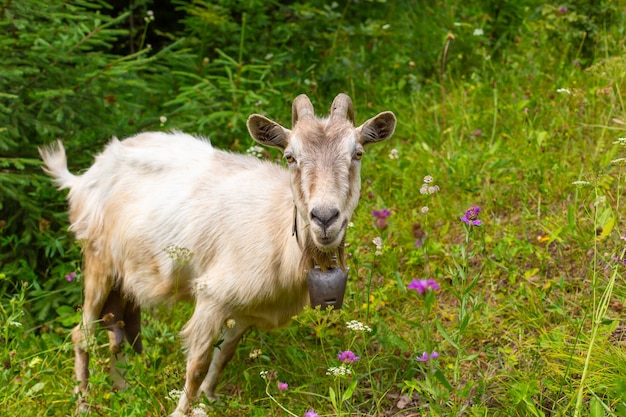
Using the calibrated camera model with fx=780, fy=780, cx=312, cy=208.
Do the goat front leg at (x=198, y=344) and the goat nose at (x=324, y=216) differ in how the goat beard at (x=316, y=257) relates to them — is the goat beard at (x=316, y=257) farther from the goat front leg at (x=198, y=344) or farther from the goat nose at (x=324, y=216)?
the goat front leg at (x=198, y=344)

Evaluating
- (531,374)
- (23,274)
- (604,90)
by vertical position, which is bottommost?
(23,274)

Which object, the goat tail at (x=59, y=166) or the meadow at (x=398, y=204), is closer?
the meadow at (x=398, y=204)

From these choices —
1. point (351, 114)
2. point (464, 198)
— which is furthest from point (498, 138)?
point (351, 114)

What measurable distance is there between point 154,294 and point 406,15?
4.79 metres

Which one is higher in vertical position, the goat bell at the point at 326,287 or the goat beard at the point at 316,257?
the goat beard at the point at 316,257

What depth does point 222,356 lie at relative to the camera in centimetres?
468

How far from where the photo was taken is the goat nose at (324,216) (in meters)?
3.38

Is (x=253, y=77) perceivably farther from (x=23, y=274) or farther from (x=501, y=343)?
(x=501, y=343)

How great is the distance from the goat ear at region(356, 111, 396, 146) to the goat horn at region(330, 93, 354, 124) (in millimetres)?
171

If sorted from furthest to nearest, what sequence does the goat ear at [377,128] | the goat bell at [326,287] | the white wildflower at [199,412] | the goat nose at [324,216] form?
1. the goat ear at [377,128]
2. the goat bell at [326,287]
3. the white wildflower at [199,412]
4. the goat nose at [324,216]

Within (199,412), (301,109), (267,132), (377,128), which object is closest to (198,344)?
(199,412)

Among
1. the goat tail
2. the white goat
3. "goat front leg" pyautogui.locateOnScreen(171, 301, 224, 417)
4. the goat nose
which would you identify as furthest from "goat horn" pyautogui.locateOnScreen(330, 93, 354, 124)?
the goat tail

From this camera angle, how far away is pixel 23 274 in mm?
5504

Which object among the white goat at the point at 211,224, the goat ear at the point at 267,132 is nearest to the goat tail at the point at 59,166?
the white goat at the point at 211,224
